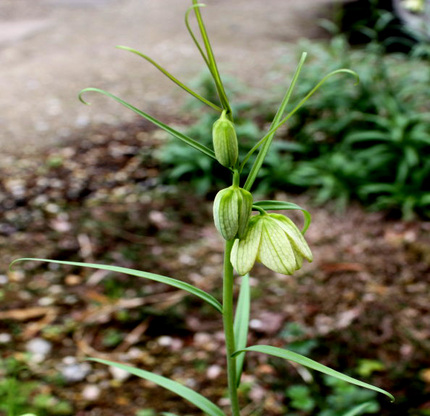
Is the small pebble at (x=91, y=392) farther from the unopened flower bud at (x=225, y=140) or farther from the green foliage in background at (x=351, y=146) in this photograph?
the green foliage in background at (x=351, y=146)

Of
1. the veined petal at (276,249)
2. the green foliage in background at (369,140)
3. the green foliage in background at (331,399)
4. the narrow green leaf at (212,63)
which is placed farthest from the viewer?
the green foliage in background at (369,140)

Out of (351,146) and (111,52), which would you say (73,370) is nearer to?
(351,146)

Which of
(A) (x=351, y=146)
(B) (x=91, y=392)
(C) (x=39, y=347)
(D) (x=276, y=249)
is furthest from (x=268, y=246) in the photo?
(A) (x=351, y=146)

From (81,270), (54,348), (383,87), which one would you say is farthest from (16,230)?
(383,87)

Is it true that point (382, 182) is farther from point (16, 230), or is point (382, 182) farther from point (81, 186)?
point (16, 230)

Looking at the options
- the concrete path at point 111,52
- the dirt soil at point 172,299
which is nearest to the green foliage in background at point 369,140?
the dirt soil at point 172,299
